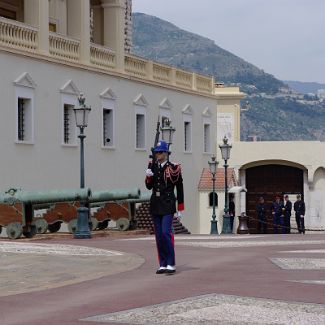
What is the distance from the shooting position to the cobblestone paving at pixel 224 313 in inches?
382

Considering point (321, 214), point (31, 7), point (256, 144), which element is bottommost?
point (321, 214)

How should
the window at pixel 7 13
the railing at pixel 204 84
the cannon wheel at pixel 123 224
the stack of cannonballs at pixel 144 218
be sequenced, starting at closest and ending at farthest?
1. the cannon wheel at pixel 123 224
2. the stack of cannonballs at pixel 144 218
3. the window at pixel 7 13
4. the railing at pixel 204 84

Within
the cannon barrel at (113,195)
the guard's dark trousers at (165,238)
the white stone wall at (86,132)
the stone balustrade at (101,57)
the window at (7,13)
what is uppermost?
the window at (7,13)

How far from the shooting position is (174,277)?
13953mm

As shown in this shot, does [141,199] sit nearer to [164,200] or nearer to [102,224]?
[102,224]

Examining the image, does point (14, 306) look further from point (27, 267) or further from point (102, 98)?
point (102, 98)

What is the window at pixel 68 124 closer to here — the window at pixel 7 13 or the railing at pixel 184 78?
the window at pixel 7 13

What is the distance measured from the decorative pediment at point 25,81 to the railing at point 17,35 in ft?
2.83

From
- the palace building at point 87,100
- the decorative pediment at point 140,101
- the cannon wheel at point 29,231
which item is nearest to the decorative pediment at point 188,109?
the palace building at point 87,100

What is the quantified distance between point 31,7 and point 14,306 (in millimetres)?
26393

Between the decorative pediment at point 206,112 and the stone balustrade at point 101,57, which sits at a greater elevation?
the stone balustrade at point 101,57

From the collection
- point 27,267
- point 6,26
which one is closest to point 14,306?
point 27,267

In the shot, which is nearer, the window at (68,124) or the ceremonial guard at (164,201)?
the ceremonial guard at (164,201)

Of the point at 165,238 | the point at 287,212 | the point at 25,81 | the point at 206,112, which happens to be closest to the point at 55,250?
the point at 165,238
